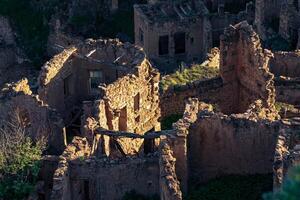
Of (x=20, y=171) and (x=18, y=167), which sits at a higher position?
(x=18, y=167)

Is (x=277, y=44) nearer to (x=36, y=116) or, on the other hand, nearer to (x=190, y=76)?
(x=190, y=76)

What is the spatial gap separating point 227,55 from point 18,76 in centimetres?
2982

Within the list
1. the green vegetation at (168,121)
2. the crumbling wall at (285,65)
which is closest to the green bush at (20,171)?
the green vegetation at (168,121)

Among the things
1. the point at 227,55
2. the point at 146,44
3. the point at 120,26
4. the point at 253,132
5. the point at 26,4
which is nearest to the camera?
the point at 253,132

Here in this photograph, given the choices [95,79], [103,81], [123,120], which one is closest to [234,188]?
[123,120]

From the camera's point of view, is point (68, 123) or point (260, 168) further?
point (68, 123)

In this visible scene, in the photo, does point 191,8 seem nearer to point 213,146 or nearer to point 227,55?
point 227,55

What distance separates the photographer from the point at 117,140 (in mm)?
33781

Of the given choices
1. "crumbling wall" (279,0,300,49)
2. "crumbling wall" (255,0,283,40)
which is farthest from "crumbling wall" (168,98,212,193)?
"crumbling wall" (255,0,283,40)

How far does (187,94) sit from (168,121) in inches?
57.4

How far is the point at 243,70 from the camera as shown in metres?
37.7

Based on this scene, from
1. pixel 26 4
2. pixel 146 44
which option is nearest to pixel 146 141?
pixel 146 44

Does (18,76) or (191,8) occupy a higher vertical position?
(191,8)

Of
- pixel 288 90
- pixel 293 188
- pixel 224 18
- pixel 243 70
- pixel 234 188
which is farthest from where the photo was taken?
pixel 224 18
